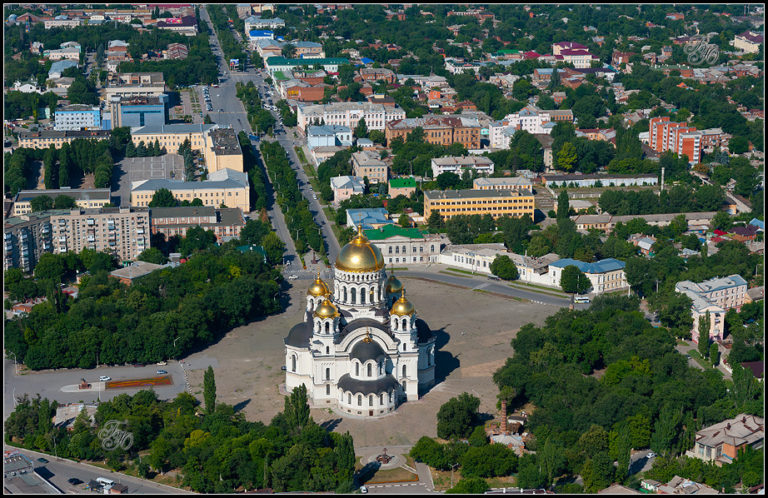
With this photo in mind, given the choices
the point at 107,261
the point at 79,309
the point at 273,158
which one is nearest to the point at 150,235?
the point at 107,261

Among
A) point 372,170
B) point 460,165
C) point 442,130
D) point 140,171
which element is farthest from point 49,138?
point 460,165

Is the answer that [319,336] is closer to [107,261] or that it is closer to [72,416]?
[72,416]

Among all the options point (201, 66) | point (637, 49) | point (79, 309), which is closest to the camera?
point (79, 309)

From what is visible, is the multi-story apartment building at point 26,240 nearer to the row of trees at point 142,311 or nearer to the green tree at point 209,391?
the row of trees at point 142,311

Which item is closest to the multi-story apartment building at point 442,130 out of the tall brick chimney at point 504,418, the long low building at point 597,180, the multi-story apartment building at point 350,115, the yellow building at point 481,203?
the multi-story apartment building at point 350,115

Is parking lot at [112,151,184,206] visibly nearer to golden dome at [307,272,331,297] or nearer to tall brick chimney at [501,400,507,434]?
golden dome at [307,272,331,297]

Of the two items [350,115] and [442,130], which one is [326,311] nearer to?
[442,130]
